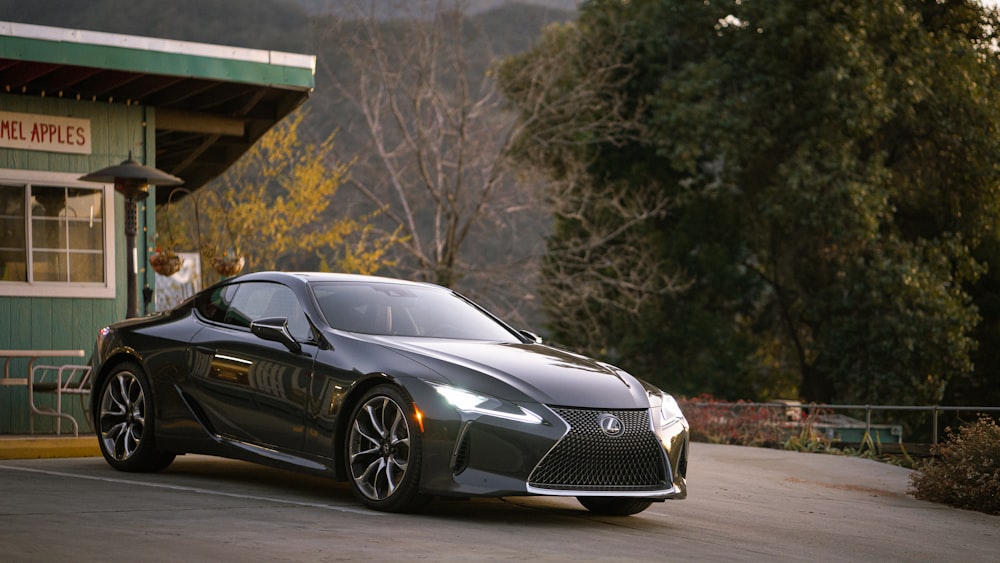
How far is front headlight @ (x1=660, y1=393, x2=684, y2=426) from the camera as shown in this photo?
8.13 meters

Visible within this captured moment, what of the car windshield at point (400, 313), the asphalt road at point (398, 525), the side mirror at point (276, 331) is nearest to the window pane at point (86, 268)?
the asphalt road at point (398, 525)

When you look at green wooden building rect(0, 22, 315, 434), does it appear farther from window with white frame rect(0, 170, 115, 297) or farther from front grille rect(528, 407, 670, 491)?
front grille rect(528, 407, 670, 491)

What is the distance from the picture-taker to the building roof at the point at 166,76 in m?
13.7

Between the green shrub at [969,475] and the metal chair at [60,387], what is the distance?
7.92 meters

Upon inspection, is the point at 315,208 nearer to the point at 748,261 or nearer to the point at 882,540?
the point at 748,261

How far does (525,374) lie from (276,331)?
1757 mm

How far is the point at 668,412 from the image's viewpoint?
8266mm

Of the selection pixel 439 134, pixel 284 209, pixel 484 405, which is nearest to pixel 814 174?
pixel 439 134

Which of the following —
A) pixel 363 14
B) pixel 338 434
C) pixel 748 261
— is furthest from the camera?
pixel 748 261

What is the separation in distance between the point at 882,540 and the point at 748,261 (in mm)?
28082

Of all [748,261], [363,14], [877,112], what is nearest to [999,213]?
[877,112]

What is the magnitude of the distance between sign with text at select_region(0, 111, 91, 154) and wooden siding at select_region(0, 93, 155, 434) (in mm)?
58

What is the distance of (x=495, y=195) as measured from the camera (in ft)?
105

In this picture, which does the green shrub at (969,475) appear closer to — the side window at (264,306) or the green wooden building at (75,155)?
the side window at (264,306)
